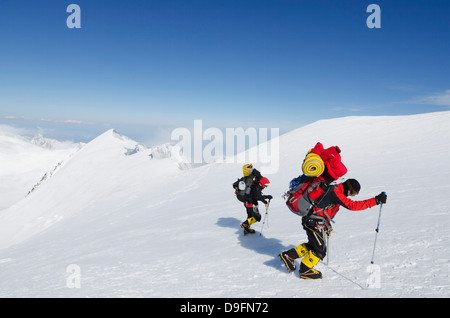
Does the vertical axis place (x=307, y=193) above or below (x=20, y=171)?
above

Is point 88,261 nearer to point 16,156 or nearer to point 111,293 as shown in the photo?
point 111,293

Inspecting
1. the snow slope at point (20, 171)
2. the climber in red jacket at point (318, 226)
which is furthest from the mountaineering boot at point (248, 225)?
the snow slope at point (20, 171)

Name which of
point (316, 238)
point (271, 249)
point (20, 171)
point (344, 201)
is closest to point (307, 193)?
point (344, 201)

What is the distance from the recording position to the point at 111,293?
15.2ft

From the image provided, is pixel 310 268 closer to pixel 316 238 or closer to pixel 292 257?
Result: pixel 292 257

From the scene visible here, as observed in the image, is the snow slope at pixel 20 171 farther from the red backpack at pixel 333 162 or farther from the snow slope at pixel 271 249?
the red backpack at pixel 333 162

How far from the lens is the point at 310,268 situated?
4.29 metres

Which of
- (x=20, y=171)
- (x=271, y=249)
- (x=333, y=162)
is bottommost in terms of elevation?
(x=271, y=249)

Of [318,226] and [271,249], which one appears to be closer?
[318,226]

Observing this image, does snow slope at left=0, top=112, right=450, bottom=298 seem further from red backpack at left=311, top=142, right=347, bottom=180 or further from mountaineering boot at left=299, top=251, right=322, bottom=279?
red backpack at left=311, top=142, right=347, bottom=180

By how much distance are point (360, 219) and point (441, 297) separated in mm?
3829

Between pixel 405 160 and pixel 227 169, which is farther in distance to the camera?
pixel 227 169

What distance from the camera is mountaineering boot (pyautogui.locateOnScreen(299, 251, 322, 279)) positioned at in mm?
4262
